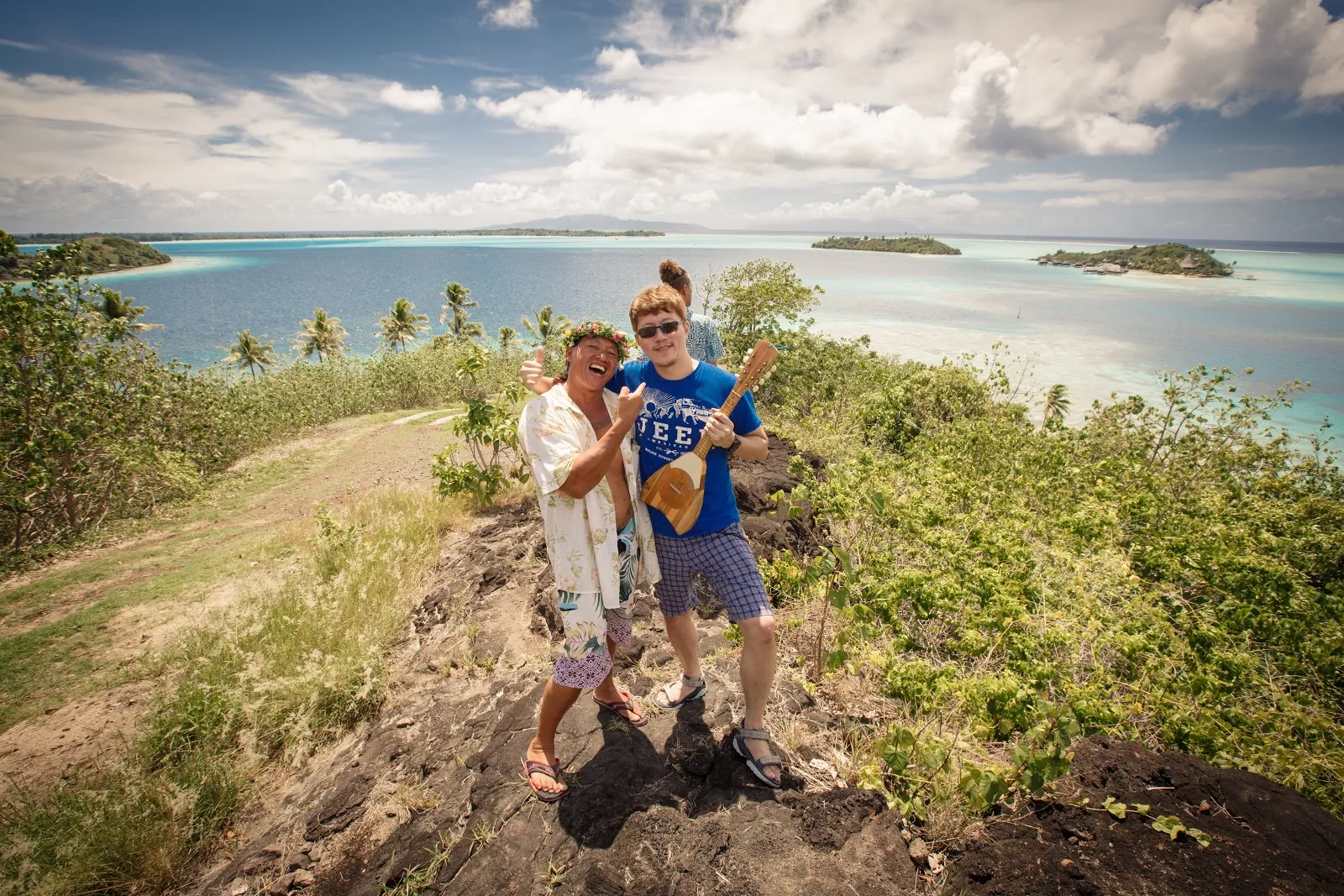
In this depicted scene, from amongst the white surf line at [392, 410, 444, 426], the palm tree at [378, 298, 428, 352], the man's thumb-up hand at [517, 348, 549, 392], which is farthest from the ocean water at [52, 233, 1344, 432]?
the palm tree at [378, 298, 428, 352]

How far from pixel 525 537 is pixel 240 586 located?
3422 millimetres

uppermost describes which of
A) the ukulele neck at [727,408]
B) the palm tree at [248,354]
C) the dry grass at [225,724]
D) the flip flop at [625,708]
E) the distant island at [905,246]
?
the distant island at [905,246]

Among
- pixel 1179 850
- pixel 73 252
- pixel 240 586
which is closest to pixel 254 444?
pixel 73 252

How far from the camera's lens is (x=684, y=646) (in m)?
3.15

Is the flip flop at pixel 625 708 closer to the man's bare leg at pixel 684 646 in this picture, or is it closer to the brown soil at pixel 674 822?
the brown soil at pixel 674 822

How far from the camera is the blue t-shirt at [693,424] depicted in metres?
2.65

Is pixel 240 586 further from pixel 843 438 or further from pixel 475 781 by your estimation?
pixel 843 438

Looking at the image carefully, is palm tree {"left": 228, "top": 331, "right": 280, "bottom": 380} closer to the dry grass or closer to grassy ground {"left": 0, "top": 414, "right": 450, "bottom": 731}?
grassy ground {"left": 0, "top": 414, "right": 450, "bottom": 731}

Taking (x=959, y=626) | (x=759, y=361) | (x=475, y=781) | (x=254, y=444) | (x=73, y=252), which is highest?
(x=73, y=252)

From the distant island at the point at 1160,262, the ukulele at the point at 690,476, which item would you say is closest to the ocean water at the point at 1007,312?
the distant island at the point at 1160,262

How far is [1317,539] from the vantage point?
5.25m

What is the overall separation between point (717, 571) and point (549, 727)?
1189 mm

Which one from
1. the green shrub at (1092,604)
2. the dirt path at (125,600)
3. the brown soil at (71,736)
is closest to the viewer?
the green shrub at (1092,604)

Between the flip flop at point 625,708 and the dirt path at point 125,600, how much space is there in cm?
390
